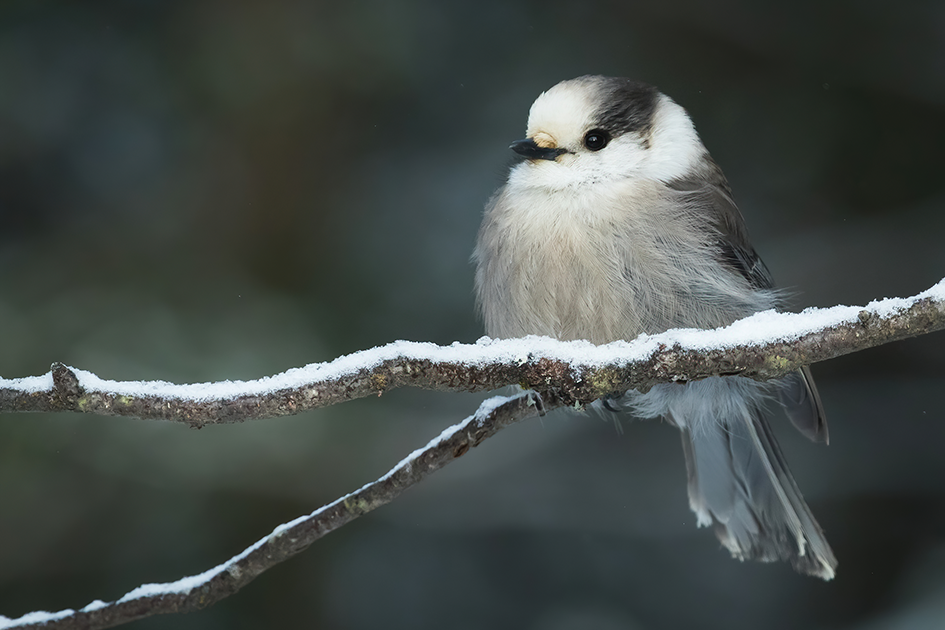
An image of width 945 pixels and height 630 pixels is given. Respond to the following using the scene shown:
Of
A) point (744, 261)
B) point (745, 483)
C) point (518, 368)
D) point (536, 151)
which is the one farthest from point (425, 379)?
point (745, 483)

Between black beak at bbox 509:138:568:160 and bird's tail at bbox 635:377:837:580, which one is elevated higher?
black beak at bbox 509:138:568:160

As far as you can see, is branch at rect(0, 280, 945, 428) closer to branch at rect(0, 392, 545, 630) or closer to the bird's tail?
branch at rect(0, 392, 545, 630)

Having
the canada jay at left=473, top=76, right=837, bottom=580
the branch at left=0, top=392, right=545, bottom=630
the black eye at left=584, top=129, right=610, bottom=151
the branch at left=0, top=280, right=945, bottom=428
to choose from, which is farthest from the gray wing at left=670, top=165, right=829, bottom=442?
the branch at left=0, top=392, right=545, bottom=630

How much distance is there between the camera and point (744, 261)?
2070 millimetres

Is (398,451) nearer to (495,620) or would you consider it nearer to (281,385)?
(495,620)

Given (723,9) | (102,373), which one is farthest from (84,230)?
(723,9)

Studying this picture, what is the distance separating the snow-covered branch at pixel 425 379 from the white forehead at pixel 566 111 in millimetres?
687

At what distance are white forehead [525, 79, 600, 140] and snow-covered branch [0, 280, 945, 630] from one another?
687mm

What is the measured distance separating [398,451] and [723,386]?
1.31 metres

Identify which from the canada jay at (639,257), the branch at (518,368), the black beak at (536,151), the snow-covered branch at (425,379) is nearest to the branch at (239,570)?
the snow-covered branch at (425,379)

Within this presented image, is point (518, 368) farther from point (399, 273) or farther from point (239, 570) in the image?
point (399, 273)

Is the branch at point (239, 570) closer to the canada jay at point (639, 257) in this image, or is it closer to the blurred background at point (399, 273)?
the canada jay at point (639, 257)

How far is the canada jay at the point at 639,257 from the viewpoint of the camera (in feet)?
6.02

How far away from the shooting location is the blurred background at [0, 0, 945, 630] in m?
2.70
